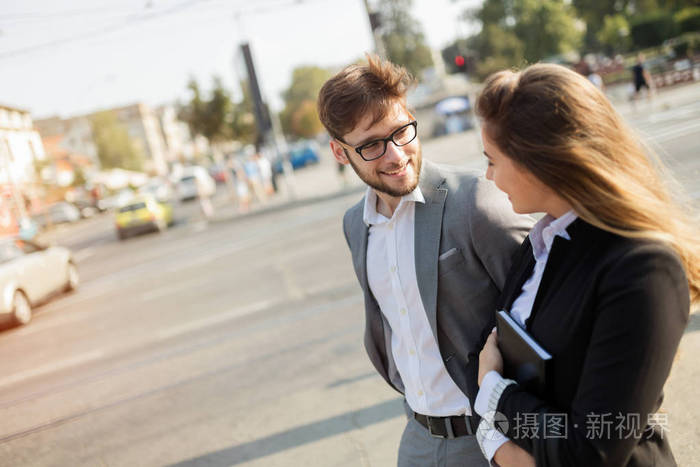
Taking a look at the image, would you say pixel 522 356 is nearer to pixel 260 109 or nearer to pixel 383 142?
pixel 383 142

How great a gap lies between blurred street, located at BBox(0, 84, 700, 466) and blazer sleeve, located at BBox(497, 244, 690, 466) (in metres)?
0.57

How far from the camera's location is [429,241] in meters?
1.91

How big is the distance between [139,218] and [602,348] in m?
21.2

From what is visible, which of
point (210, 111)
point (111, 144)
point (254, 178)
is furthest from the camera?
point (111, 144)

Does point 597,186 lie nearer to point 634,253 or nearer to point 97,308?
point 634,253

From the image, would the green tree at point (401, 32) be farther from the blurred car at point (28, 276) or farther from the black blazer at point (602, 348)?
the black blazer at point (602, 348)

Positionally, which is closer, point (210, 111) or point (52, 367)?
point (52, 367)

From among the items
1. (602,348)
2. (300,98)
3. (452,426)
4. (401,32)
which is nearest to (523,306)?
(602,348)

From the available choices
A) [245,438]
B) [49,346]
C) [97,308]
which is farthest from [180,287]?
[245,438]

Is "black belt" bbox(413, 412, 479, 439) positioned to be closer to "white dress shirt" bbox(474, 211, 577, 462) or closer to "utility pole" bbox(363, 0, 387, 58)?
"white dress shirt" bbox(474, 211, 577, 462)

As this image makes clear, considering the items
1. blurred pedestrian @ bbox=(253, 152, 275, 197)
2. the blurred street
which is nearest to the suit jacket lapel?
the blurred street

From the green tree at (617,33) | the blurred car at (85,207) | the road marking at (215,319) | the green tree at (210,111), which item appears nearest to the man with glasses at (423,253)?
the road marking at (215,319)

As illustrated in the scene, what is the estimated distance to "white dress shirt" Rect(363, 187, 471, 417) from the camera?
1.94 metres

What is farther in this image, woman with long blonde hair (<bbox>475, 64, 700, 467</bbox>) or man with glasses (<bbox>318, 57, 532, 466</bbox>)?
man with glasses (<bbox>318, 57, 532, 466</bbox>)
